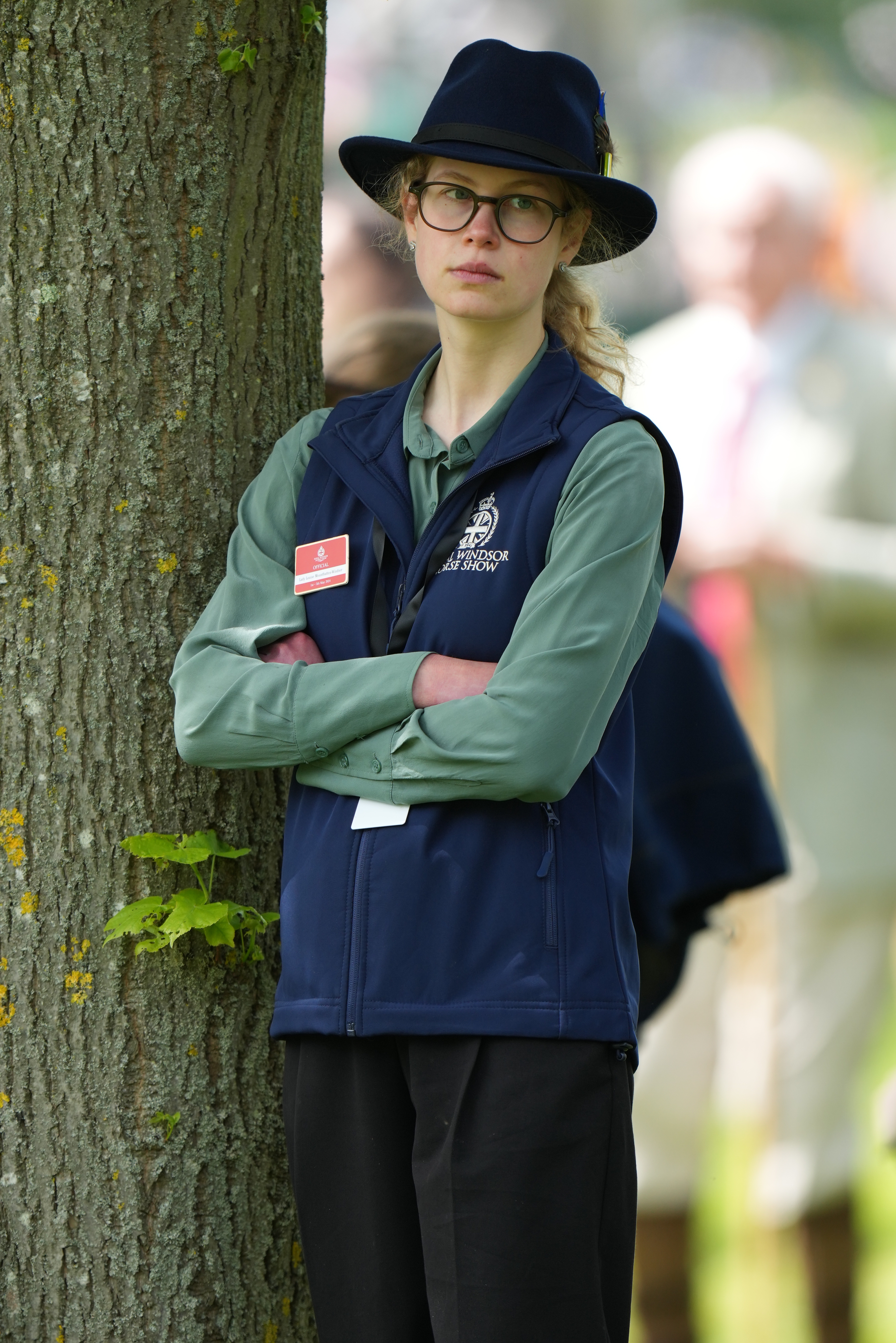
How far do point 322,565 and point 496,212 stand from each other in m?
0.47

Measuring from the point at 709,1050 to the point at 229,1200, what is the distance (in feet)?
8.13

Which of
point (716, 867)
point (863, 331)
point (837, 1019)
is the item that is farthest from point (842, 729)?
point (716, 867)

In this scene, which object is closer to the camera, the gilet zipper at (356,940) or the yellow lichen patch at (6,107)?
the gilet zipper at (356,940)

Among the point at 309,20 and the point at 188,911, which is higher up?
the point at 309,20

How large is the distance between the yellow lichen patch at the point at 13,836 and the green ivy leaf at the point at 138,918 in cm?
15

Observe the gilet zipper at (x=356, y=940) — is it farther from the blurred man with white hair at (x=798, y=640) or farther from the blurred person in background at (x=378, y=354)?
the blurred man with white hair at (x=798, y=640)

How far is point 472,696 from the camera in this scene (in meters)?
1.63

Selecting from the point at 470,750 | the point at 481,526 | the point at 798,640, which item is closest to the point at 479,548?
the point at 481,526

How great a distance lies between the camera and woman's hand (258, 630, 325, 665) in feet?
5.80

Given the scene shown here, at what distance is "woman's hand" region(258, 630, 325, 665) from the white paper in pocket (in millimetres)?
200

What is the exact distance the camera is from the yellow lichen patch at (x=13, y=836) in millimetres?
1908

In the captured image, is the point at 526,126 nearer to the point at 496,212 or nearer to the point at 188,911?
the point at 496,212

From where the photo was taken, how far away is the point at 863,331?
169 inches

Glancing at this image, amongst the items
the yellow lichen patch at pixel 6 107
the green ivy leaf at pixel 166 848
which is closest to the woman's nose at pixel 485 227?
the yellow lichen patch at pixel 6 107
